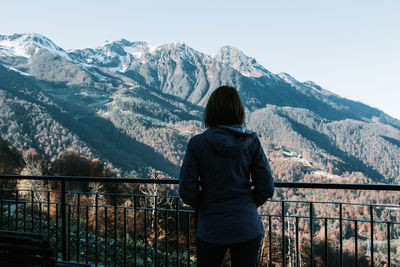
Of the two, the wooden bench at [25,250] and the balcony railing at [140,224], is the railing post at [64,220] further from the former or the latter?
the wooden bench at [25,250]

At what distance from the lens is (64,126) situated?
107 m

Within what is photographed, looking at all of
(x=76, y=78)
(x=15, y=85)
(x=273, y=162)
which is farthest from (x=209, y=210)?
(x=76, y=78)

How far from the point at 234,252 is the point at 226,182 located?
0.42 m

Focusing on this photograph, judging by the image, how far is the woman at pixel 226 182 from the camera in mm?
1800

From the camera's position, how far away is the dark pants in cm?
185

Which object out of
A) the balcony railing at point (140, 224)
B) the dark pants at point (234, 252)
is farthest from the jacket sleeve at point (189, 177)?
the balcony railing at point (140, 224)

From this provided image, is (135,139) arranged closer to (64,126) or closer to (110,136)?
(110,136)

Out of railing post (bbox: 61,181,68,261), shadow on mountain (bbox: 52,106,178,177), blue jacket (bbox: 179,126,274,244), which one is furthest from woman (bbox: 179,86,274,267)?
shadow on mountain (bbox: 52,106,178,177)

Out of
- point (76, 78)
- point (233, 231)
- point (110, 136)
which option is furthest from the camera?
point (76, 78)

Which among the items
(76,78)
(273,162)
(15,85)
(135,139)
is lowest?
(273,162)

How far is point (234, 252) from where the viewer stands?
186cm

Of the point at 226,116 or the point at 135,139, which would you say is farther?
the point at 135,139

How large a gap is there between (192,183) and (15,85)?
158 metres

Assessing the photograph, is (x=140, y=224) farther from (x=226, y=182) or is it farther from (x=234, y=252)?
(x=226, y=182)
